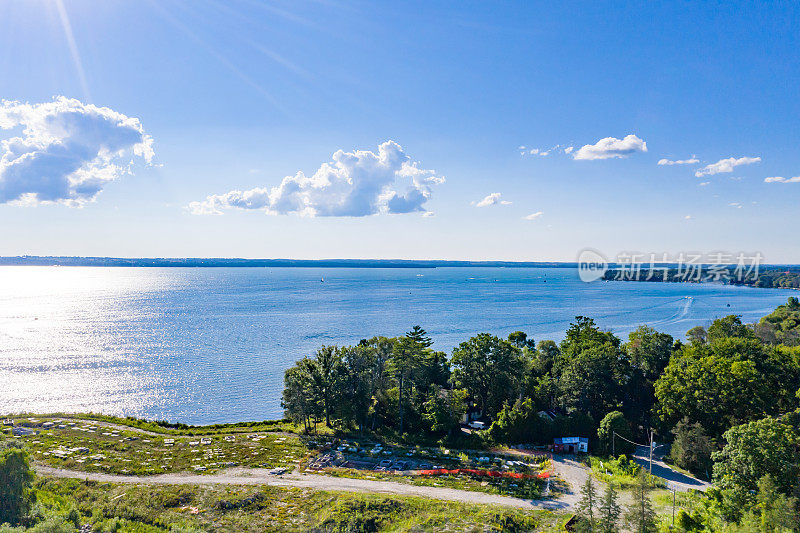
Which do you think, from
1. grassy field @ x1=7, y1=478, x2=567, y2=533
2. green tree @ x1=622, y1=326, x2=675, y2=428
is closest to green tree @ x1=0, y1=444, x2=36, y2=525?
grassy field @ x1=7, y1=478, x2=567, y2=533

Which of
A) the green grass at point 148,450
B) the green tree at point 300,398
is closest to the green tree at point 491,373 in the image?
the green tree at point 300,398

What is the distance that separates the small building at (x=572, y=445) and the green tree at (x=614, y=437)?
5.11 feet

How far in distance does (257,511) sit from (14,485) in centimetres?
1721

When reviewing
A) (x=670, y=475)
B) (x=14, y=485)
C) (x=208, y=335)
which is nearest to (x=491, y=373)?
(x=670, y=475)

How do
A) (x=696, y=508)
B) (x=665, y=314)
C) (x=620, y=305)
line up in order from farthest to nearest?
(x=620, y=305), (x=665, y=314), (x=696, y=508)

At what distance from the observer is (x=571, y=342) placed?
68562 mm

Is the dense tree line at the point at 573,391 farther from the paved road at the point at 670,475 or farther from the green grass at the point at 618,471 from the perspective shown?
the green grass at the point at 618,471

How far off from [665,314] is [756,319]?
25.7 m

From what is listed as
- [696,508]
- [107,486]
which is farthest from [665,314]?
[107,486]

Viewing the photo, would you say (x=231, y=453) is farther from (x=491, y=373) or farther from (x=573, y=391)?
(x=573, y=391)

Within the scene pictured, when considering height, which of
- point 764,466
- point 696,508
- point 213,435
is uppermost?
point 764,466

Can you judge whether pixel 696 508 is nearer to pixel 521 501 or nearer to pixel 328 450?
pixel 521 501

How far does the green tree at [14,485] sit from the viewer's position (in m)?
30.2

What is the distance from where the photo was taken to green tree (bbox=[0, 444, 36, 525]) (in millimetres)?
30250
